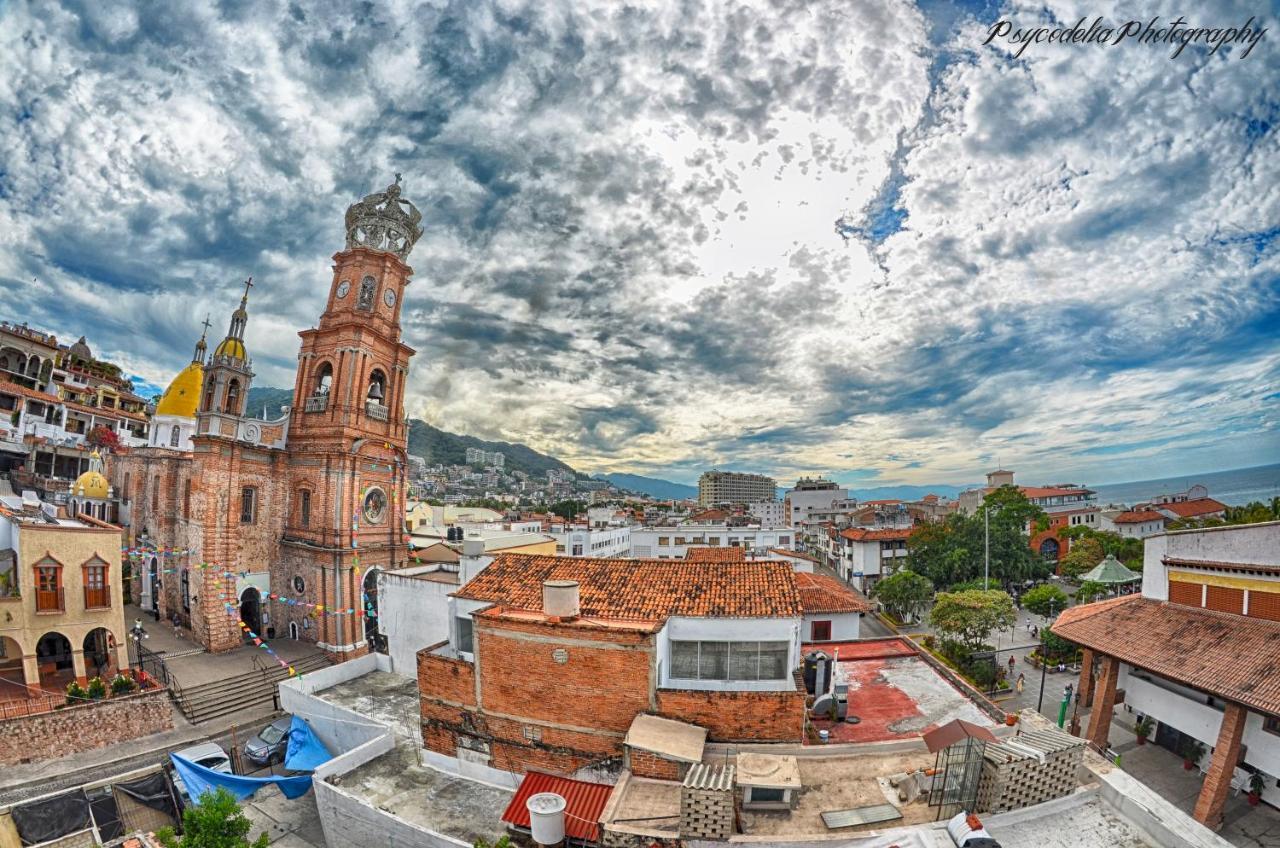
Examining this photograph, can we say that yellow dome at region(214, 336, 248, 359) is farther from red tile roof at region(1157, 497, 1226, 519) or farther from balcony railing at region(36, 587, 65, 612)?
red tile roof at region(1157, 497, 1226, 519)

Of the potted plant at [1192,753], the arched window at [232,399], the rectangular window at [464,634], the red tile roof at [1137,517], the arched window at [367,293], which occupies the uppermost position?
the arched window at [367,293]

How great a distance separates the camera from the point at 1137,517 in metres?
60.5

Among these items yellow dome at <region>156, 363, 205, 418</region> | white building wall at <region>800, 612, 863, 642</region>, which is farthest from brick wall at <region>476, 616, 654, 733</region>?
yellow dome at <region>156, 363, 205, 418</region>

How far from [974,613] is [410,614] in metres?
25.8

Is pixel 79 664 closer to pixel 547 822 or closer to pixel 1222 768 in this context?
pixel 547 822

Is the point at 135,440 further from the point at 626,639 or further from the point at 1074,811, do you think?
the point at 1074,811

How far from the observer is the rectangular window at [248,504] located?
94.3 ft

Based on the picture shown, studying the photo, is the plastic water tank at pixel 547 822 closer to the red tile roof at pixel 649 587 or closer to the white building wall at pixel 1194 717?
the red tile roof at pixel 649 587

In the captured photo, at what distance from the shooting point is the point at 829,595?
28375mm

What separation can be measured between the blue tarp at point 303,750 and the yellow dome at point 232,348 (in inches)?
881

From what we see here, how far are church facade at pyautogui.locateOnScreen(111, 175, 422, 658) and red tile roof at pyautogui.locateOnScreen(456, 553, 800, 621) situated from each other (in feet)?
55.0

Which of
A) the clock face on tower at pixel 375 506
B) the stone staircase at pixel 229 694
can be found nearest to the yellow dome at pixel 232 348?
the clock face on tower at pixel 375 506

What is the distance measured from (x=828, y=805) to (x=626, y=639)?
15.8 feet

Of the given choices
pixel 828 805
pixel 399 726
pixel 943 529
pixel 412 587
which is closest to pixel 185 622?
pixel 412 587
